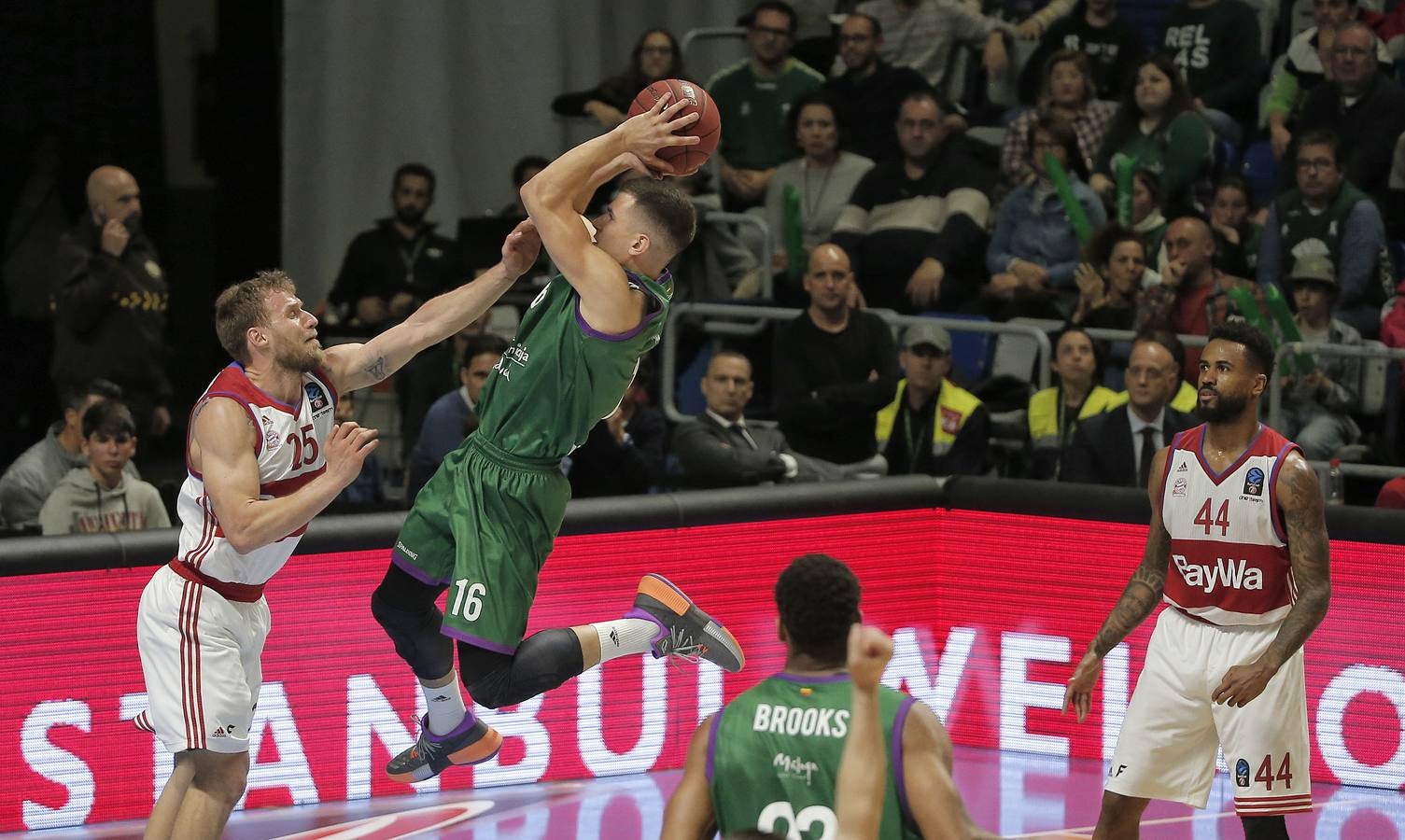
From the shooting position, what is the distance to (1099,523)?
29.5ft

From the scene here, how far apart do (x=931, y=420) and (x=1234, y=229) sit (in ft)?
7.77

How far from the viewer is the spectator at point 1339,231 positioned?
10492mm

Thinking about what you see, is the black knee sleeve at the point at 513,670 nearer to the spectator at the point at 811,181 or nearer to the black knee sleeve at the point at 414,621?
the black knee sleeve at the point at 414,621

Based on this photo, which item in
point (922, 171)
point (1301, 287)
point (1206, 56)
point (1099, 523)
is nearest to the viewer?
point (1099, 523)

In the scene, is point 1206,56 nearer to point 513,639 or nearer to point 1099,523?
point 1099,523

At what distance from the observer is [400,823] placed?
791 cm

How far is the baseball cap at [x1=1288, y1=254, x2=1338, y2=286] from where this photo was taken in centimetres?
1012

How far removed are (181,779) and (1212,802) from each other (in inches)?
166

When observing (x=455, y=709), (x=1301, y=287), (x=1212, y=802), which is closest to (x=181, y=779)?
(x=455, y=709)

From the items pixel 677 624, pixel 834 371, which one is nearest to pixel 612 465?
pixel 834 371

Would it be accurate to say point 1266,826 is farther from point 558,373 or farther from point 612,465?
point 612,465

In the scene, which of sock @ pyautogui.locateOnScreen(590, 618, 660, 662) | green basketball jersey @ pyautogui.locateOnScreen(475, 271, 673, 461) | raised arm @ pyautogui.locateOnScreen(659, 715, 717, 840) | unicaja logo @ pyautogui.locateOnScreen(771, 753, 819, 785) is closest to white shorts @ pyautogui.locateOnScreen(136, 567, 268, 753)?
green basketball jersey @ pyautogui.locateOnScreen(475, 271, 673, 461)

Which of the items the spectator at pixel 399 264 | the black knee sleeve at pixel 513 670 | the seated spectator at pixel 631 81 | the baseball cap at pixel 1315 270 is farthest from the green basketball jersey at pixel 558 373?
the seated spectator at pixel 631 81

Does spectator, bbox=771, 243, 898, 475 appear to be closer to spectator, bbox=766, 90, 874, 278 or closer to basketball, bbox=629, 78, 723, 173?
spectator, bbox=766, 90, 874, 278
